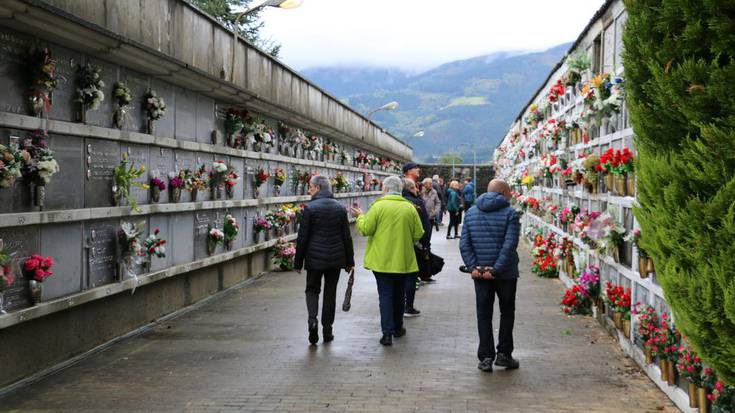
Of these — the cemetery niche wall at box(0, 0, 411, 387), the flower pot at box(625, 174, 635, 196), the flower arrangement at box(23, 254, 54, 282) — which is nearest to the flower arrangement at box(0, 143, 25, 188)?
the cemetery niche wall at box(0, 0, 411, 387)

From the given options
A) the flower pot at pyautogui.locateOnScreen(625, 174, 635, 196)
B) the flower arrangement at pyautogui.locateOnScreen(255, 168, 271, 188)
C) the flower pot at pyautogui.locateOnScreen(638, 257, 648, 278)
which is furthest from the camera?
the flower arrangement at pyautogui.locateOnScreen(255, 168, 271, 188)

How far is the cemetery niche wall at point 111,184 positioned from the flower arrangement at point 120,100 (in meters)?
0.01

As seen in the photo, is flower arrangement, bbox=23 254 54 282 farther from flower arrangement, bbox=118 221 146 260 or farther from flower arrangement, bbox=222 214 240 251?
flower arrangement, bbox=222 214 240 251

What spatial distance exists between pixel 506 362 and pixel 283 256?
8.23 metres

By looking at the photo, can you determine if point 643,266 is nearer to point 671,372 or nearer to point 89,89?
point 671,372

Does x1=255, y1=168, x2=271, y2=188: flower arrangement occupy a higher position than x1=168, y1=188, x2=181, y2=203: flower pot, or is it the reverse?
x1=255, y1=168, x2=271, y2=188: flower arrangement

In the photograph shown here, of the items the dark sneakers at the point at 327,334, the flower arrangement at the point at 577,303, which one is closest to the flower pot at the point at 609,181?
the flower arrangement at the point at 577,303

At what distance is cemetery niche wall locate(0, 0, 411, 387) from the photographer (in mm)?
6391

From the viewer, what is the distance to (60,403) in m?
5.90

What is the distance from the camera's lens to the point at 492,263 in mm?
7062

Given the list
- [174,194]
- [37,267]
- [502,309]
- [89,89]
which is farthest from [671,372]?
[174,194]

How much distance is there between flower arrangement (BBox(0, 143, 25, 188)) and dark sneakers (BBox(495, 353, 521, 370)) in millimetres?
4107

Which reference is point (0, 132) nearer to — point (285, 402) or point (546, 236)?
point (285, 402)

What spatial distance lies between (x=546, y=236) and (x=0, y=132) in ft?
36.2
